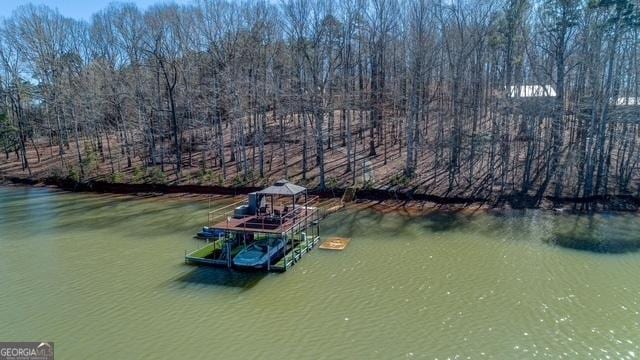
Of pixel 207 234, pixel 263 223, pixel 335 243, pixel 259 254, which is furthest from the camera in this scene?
pixel 207 234

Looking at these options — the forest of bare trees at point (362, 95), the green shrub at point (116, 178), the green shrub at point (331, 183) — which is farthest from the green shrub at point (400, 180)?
the green shrub at point (116, 178)

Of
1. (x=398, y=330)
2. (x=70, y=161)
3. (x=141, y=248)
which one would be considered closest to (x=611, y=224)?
(x=398, y=330)

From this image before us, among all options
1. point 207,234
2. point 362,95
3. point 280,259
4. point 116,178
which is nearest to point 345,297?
point 280,259

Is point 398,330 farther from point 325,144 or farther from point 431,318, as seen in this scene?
point 325,144

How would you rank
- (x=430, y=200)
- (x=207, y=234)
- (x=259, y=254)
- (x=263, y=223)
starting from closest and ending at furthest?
(x=259, y=254), (x=263, y=223), (x=207, y=234), (x=430, y=200)

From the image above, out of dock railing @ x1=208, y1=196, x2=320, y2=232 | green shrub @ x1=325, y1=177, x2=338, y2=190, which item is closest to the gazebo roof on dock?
dock railing @ x1=208, y1=196, x2=320, y2=232

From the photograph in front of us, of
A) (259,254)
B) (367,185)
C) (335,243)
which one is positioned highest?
(367,185)

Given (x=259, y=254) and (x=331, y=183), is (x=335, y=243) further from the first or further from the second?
(x=331, y=183)
